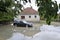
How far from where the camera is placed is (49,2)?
220 cm

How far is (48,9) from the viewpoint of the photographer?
217cm

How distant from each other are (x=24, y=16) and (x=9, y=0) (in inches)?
1689

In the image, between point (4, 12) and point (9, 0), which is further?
point (4, 12)

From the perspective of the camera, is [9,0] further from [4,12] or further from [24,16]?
[24,16]

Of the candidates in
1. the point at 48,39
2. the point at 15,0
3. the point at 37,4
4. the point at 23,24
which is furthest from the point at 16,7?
the point at 23,24

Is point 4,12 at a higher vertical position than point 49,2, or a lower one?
lower

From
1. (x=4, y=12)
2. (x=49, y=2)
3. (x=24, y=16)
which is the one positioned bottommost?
(x=24, y=16)

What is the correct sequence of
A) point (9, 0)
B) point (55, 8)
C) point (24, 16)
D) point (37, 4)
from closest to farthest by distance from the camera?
1. point (55, 8)
2. point (37, 4)
3. point (9, 0)
4. point (24, 16)

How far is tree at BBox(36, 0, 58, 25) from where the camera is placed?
Result: 213 centimetres

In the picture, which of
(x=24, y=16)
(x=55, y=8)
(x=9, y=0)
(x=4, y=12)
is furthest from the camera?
(x=24, y=16)

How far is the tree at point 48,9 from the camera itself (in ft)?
7.00

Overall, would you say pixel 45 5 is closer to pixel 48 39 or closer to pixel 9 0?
pixel 9 0

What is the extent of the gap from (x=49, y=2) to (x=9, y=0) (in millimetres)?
775

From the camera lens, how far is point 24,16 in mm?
45531
